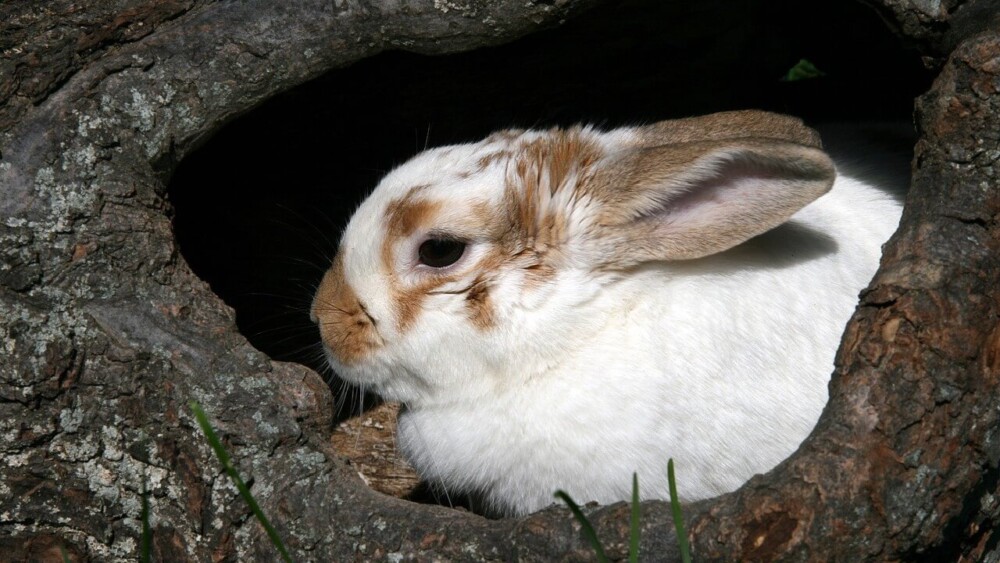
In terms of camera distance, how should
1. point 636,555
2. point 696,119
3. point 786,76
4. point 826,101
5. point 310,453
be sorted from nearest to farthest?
point 636,555 < point 310,453 < point 696,119 < point 826,101 < point 786,76

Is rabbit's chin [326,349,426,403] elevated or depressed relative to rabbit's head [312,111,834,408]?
depressed

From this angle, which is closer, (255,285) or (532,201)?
(532,201)

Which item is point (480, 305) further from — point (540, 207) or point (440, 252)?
point (540, 207)

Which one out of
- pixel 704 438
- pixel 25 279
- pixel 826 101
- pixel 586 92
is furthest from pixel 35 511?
pixel 826 101

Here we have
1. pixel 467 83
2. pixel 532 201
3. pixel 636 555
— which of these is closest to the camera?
pixel 636 555

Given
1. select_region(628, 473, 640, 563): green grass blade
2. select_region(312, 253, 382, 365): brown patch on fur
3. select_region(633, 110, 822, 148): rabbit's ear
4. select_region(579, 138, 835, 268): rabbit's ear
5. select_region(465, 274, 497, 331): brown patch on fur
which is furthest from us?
select_region(633, 110, 822, 148): rabbit's ear

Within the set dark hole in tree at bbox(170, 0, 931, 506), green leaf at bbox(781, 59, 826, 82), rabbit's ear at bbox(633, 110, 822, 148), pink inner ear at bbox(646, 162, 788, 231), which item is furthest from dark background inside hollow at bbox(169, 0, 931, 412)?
pink inner ear at bbox(646, 162, 788, 231)

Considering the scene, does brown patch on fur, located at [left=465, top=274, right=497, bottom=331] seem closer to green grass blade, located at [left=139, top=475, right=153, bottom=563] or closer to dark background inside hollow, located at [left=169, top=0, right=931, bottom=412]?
green grass blade, located at [left=139, top=475, right=153, bottom=563]

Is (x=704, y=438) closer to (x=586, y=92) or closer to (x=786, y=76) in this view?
(x=586, y=92)

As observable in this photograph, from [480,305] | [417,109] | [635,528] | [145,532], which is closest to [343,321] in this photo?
[480,305]
